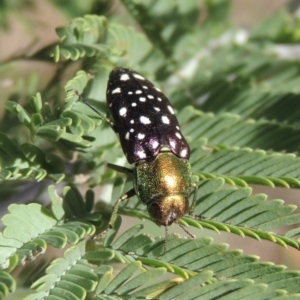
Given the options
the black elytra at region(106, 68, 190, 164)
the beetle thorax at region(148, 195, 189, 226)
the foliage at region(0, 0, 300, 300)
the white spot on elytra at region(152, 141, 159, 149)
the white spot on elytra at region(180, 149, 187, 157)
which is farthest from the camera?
the white spot on elytra at region(152, 141, 159, 149)

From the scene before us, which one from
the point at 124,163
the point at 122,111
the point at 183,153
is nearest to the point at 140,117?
the point at 122,111

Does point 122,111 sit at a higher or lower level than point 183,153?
higher

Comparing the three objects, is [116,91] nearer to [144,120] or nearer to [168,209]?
[144,120]

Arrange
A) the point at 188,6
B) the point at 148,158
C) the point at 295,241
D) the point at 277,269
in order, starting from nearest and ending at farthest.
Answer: the point at 277,269
the point at 295,241
the point at 148,158
the point at 188,6

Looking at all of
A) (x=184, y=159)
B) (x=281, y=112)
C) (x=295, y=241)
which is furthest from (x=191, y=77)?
(x=295, y=241)

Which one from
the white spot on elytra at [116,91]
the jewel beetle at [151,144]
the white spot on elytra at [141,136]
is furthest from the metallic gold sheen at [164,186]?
the white spot on elytra at [116,91]

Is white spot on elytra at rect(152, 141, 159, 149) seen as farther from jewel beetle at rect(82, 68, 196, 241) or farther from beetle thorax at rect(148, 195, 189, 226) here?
beetle thorax at rect(148, 195, 189, 226)

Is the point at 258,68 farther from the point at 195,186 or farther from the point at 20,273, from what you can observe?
the point at 20,273

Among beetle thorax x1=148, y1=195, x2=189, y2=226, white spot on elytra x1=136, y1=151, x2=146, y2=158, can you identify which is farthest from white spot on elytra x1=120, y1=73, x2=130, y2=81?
beetle thorax x1=148, y1=195, x2=189, y2=226
